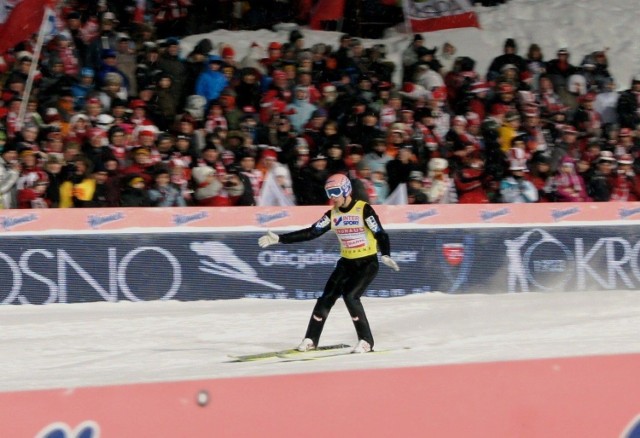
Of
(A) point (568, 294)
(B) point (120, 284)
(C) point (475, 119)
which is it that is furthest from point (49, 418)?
(C) point (475, 119)

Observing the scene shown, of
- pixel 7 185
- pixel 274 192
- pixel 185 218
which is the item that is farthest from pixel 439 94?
pixel 7 185

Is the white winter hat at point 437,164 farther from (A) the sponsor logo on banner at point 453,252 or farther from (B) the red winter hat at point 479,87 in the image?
(B) the red winter hat at point 479,87

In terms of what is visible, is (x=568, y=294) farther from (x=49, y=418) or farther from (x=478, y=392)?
(x=49, y=418)

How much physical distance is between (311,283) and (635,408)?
272 inches

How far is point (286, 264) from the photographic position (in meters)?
13.1

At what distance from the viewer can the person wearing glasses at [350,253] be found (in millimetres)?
10337

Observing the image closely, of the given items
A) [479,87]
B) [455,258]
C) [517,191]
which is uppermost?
[479,87]

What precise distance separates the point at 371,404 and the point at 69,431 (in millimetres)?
1484

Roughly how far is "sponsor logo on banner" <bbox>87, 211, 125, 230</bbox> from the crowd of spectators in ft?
0.51

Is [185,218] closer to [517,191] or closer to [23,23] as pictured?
[23,23]

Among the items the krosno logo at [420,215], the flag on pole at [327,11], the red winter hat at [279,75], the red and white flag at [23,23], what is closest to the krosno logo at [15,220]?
the red and white flag at [23,23]

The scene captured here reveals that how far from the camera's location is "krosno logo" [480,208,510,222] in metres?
13.6

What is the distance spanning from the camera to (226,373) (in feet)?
30.7

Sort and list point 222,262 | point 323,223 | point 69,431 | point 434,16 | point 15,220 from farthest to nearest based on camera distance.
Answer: point 434,16 → point 222,262 → point 15,220 → point 323,223 → point 69,431
